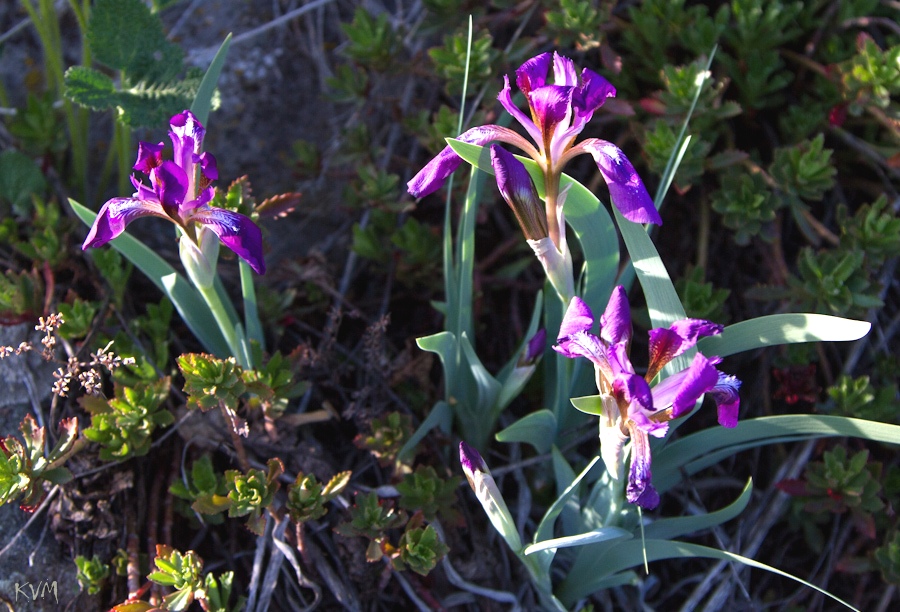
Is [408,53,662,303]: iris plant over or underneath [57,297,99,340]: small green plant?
over

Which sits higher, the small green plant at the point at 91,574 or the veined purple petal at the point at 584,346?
the veined purple petal at the point at 584,346

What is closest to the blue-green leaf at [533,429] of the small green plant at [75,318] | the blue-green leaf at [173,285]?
the blue-green leaf at [173,285]

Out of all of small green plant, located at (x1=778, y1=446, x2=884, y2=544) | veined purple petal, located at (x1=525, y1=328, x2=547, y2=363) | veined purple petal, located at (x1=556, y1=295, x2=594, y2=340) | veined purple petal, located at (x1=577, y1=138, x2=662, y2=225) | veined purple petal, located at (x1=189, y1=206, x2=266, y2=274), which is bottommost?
small green plant, located at (x1=778, y1=446, x2=884, y2=544)

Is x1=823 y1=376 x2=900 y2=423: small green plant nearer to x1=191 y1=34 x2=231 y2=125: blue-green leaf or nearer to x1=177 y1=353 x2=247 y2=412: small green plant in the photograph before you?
x1=177 y1=353 x2=247 y2=412: small green plant

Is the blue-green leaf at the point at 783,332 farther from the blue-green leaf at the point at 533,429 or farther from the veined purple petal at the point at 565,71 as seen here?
the veined purple petal at the point at 565,71

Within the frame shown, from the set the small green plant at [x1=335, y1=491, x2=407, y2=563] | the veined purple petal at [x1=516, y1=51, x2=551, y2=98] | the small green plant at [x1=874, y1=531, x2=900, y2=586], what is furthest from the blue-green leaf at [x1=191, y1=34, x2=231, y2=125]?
the small green plant at [x1=874, y1=531, x2=900, y2=586]

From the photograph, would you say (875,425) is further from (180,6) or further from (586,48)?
(180,6)
